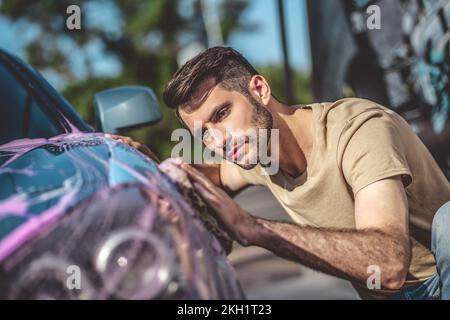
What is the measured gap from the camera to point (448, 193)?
5.16 ft

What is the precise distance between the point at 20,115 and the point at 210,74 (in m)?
0.59

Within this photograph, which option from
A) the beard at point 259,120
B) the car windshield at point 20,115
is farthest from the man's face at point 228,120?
the car windshield at point 20,115

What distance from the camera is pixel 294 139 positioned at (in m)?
1.57

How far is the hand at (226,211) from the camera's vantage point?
44.2 inches

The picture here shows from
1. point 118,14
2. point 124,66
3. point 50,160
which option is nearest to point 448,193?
point 50,160

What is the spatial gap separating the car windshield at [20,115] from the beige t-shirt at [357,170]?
0.68 metres

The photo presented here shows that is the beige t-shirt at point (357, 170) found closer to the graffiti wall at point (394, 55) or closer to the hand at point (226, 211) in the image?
the hand at point (226, 211)

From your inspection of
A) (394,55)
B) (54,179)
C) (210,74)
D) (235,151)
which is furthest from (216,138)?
(394,55)

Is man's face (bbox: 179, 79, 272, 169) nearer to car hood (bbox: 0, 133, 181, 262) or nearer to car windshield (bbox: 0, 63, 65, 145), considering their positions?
car hood (bbox: 0, 133, 181, 262)

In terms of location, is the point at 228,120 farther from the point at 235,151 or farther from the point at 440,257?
the point at 440,257

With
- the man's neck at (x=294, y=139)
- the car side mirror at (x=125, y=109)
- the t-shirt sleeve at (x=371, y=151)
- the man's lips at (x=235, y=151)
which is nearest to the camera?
the t-shirt sleeve at (x=371, y=151)

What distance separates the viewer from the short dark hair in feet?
4.56

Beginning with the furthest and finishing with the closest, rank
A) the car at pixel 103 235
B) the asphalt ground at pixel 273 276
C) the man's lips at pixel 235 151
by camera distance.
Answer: the asphalt ground at pixel 273 276, the man's lips at pixel 235 151, the car at pixel 103 235
